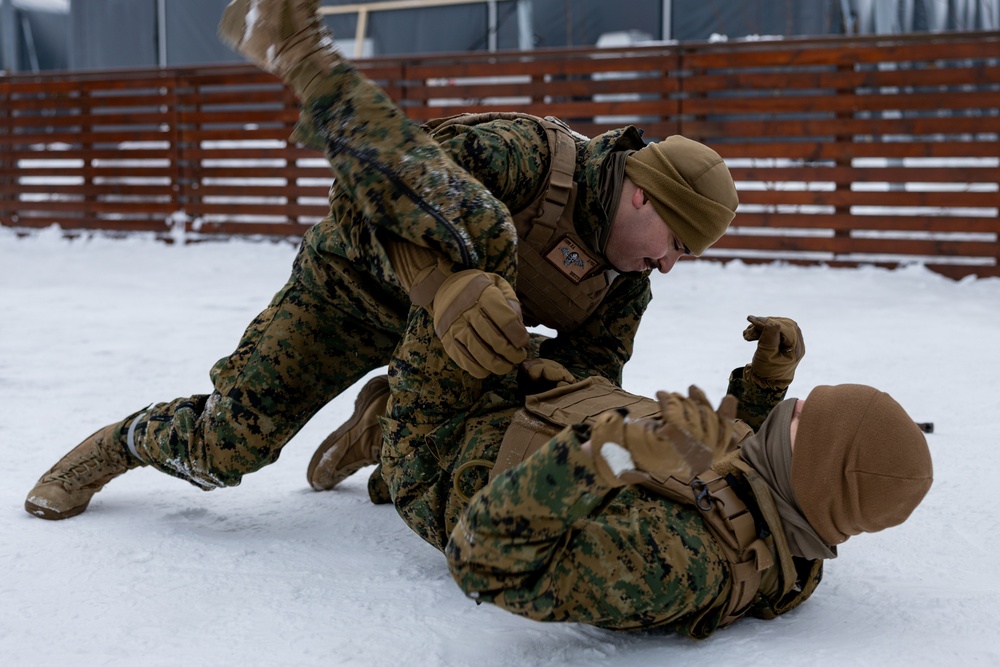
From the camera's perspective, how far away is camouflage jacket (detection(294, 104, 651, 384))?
1.83m

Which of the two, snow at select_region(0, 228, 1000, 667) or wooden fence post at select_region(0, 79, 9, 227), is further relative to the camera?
wooden fence post at select_region(0, 79, 9, 227)

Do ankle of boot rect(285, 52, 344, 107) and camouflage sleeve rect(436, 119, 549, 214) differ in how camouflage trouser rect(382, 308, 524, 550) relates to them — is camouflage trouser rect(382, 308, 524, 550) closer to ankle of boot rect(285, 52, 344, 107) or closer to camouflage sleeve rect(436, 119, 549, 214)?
camouflage sleeve rect(436, 119, 549, 214)

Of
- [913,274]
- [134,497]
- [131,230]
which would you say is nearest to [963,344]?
[913,274]

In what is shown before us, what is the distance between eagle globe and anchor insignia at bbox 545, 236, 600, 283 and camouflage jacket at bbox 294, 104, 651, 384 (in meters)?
0.04

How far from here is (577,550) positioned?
167cm

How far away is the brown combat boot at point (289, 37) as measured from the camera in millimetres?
1890

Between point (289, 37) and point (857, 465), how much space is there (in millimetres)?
1327

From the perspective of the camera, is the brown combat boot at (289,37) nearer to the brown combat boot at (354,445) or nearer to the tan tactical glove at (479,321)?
the tan tactical glove at (479,321)

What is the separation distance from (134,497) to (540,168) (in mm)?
1441

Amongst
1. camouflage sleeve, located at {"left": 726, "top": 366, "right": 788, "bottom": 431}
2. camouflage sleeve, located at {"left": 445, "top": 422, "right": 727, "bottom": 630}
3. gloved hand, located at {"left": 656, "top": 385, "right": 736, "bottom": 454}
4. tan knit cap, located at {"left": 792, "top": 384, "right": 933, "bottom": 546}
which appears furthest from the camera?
camouflage sleeve, located at {"left": 726, "top": 366, "right": 788, "bottom": 431}

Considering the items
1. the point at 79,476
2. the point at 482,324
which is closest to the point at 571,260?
the point at 482,324

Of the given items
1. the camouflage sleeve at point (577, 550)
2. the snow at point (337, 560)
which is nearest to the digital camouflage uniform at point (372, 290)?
the snow at point (337, 560)

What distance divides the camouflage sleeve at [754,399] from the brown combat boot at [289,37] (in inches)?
46.6

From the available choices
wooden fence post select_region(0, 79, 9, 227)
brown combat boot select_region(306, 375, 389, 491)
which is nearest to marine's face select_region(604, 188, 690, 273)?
brown combat boot select_region(306, 375, 389, 491)
